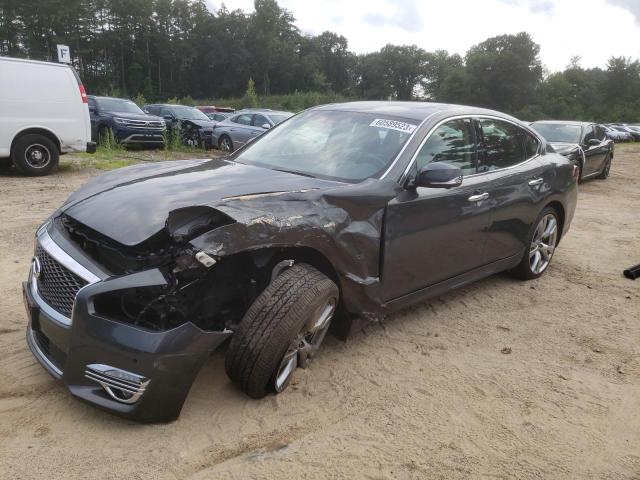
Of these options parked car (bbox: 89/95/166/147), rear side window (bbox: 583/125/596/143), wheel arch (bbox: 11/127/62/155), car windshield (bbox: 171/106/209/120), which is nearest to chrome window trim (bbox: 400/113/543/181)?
rear side window (bbox: 583/125/596/143)

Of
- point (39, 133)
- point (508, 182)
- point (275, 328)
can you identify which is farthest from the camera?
point (39, 133)

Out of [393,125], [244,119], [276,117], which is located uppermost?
[393,125]

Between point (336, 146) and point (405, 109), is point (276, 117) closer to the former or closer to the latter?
point (405, 109)

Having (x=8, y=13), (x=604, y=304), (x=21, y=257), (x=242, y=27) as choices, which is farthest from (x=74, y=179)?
(x=242, y=27)

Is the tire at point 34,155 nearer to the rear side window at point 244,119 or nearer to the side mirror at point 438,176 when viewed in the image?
the rear side window at point 244,119

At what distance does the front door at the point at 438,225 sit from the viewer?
3.31m

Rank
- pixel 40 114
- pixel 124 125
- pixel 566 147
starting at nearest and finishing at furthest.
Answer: pixel 40 114 → pixel 566 147 → pixel 124 125

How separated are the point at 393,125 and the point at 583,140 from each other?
389 inches

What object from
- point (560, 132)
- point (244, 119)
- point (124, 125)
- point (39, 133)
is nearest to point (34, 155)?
point (39, 133)

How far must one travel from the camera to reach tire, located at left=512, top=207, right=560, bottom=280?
4898 mm

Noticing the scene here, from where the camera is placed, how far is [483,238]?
4.08 metres

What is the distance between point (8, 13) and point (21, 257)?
78776 mm

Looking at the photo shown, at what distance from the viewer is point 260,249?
269 cm

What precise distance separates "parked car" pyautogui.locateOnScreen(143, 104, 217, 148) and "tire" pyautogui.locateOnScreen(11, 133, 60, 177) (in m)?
6.26
